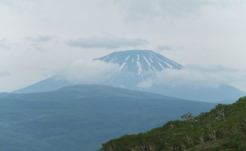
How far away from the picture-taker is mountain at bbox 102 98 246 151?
3566 centimetres

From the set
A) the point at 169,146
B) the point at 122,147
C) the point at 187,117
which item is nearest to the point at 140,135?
the point at 122,147

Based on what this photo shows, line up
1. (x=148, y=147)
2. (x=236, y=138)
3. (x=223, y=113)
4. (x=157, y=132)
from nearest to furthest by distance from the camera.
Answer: (x=236, y=138), (x=148, y=147), (x=157, y=132), (x=223, y=113)

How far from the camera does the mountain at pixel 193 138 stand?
3566 centimetres

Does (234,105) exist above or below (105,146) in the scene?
above

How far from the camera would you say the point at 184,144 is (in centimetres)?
3981

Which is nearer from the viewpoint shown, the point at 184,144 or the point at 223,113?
the point at 184,144

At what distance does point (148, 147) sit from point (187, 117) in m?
10.8

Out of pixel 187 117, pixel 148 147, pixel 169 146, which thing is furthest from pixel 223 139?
pixel 187 117

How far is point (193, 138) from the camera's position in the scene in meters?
40.4

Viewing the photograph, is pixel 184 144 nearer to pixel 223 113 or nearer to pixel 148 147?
pixel 148 147

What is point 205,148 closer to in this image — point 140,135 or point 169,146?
point 169,146

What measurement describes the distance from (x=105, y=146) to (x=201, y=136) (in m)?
9.43

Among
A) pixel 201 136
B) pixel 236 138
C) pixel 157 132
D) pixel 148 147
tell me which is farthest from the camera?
pixel 157 132

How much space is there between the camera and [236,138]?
35.4 m
